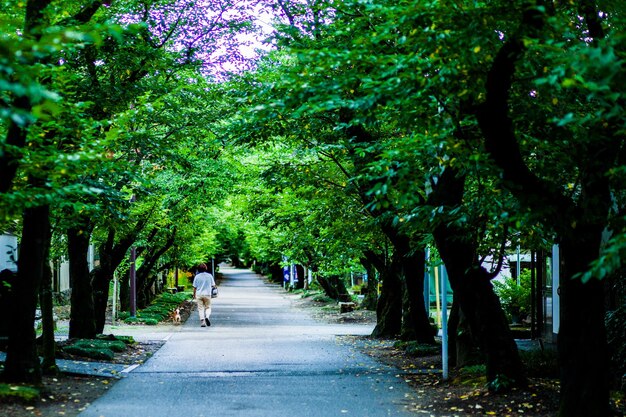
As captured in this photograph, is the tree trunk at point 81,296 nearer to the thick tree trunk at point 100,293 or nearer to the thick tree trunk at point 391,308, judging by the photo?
the thick tree trunk at point 100,293

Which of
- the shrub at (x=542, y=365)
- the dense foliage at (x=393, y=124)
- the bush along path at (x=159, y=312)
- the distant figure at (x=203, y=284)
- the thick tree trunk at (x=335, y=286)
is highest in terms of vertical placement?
the dense foliage at (x=393, y=124)

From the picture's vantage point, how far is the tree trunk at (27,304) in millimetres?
10984

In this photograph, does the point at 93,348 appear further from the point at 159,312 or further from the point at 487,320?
the point at 159,312

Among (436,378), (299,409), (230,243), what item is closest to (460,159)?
(299,409)

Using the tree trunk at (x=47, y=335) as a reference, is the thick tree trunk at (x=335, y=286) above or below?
below

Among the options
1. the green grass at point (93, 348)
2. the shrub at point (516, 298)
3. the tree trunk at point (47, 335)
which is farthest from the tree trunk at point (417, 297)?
the tree trunk at point (47, 335)

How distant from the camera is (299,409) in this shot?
34.1ft

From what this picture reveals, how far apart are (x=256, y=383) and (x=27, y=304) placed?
147 inches

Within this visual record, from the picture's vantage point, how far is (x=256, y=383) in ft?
42.4

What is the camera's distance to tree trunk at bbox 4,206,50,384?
10984 millimetres

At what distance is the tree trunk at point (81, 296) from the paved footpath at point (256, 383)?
180 centimetres

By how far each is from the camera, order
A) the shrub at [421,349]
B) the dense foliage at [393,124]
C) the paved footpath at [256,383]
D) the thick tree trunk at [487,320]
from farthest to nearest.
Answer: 1. the shrub at [421,349]
2. the thick tree trunk at [487,320]
3. the paved footpath at [256,383]
4. the dense foliage at [393,124]

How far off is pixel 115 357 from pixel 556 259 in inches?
379

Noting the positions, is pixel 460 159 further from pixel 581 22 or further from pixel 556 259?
pixel 556 259
